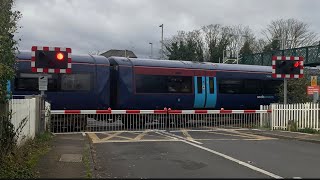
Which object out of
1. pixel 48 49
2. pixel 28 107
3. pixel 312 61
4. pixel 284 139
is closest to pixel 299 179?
pixel 28 107

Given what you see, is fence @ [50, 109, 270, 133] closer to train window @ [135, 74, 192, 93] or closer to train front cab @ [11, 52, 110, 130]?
train front cab @ [11, 52, 110, 130]

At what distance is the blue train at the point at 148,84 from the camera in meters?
22.2

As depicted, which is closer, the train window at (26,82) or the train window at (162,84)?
the train window at (26,82)

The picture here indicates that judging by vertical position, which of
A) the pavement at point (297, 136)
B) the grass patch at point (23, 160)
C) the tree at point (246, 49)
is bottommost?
the pavement at point (297, 136)

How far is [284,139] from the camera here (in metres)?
17.6

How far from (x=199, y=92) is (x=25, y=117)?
14836mm

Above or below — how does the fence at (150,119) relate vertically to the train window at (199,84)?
below

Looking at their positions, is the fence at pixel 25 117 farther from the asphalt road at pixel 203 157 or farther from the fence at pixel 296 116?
the fence at pixel 296 116

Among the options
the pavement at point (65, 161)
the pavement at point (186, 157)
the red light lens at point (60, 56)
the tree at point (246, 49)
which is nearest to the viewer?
the pavement at point (65, 161)

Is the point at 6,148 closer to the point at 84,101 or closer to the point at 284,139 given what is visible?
the point at 284,139

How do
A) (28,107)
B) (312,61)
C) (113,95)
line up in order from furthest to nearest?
(312,61)
(113,95)
(28,107)

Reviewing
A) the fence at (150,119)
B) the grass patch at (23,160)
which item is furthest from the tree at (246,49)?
the grass patch at (23,160)

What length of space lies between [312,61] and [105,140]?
132 ft

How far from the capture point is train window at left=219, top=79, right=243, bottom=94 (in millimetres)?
26564
